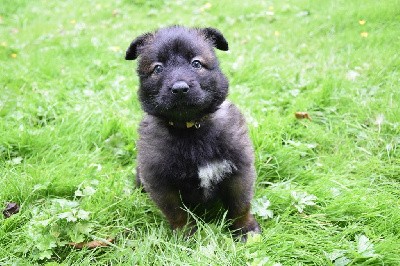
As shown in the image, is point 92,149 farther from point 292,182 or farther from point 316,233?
point 316,233

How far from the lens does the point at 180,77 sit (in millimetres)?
2635

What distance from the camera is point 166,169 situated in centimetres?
278

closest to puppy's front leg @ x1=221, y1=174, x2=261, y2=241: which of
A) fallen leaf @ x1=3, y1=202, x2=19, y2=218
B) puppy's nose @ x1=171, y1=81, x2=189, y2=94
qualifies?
puppy's nose @ x1=171, y1=81, x2=189, y2=94

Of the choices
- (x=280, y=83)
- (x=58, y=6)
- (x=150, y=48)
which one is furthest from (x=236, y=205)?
(x=58, y=6)

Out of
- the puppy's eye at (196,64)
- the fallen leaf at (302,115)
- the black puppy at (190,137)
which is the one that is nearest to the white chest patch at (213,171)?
the black puppy at (190,137)

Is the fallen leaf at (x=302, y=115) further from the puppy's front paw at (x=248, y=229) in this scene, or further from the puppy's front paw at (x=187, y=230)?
the puppy's front paw at (x=187, y=230)

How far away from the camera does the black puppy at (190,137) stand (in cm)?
273

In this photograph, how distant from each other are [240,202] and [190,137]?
0.60m

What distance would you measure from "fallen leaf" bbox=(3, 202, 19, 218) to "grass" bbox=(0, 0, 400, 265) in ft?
0.20

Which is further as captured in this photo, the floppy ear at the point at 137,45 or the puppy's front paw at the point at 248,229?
the floppy ear at the point at 137,45

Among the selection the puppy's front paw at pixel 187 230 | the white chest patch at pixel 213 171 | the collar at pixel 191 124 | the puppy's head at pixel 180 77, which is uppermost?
the puppy's head at pixel 180 77

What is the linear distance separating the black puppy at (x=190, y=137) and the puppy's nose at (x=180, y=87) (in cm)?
4

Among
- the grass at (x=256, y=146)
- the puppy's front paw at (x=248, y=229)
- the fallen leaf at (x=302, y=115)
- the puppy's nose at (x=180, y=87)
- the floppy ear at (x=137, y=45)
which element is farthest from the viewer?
the fallen leaf at (x=302, y=115)

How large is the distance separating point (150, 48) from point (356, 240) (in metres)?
1.89
